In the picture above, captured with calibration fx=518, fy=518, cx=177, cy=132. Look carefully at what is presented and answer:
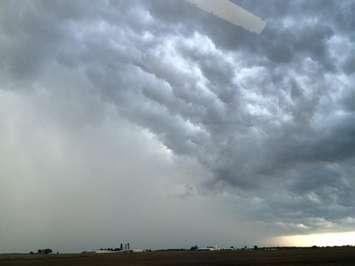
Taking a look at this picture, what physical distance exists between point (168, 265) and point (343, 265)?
2809cm

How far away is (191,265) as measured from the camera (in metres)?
79.0

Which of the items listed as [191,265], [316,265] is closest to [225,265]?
[191,265]

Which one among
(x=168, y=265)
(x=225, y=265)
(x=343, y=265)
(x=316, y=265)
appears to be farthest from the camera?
(x=168, y=265)

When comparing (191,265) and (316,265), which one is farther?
(191,265)

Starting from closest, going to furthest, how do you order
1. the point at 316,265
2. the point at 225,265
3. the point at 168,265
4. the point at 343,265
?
the point at 343,265 → the point at 316,265 → the point at 225,265 → the point at 168,265

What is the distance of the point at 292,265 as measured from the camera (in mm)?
74750

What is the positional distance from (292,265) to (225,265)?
31.8 feet

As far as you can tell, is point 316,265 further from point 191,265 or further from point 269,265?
point 191,265

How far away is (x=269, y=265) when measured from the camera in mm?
76312

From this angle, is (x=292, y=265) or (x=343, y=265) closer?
(x=343, y=265)

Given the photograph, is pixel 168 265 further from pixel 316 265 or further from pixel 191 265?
pixel 316 265

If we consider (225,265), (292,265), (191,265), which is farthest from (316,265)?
(191,265)

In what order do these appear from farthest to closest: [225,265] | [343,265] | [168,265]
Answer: [168,265]
[225,265]
[343,265]

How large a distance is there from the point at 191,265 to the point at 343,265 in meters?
23.2
